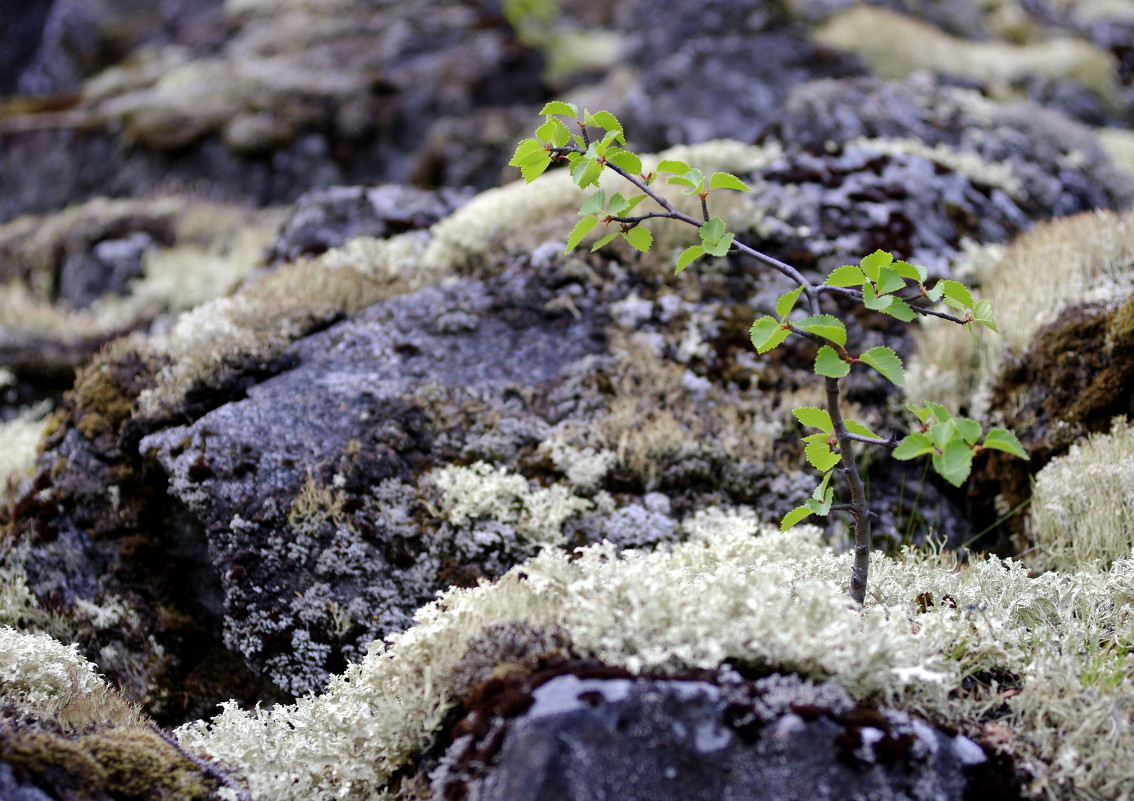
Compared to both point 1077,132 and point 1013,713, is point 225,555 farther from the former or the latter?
point 1077,132

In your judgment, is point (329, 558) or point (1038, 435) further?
point (1038, 435)

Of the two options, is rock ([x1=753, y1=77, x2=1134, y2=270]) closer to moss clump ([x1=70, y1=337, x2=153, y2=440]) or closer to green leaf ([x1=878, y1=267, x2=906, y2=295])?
green leaf ([x1=878, y1=267, x2=906, y2=295])

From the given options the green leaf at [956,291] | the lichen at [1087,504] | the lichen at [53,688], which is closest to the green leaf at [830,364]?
the green leaf at [956,291]

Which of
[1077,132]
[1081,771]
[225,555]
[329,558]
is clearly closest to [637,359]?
[329,558]

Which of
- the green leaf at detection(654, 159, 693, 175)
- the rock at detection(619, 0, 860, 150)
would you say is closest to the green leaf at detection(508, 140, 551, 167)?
the green leaf at detection(654, 159, 693, 175)

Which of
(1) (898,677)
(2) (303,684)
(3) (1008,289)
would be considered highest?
(1) (898,677)

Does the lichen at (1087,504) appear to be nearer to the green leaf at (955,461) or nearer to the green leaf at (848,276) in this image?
the green leaf at (955,461)
